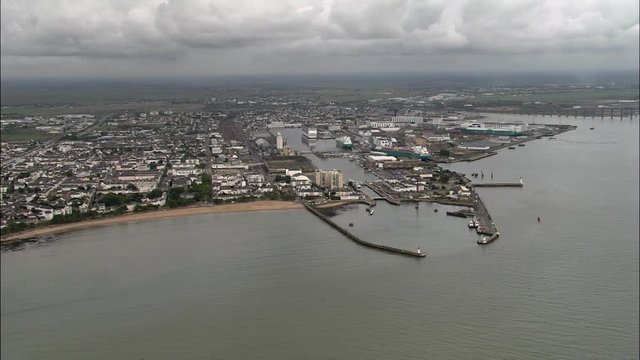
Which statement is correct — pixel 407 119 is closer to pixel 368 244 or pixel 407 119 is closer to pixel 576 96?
pixel 576 96

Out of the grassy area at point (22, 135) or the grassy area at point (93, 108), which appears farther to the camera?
the grassy area at point (93, 108)

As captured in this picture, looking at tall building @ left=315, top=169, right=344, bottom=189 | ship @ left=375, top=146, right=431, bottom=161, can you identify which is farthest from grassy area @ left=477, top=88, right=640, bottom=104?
tall building @ left=315, top=169, right=344, bottom=189

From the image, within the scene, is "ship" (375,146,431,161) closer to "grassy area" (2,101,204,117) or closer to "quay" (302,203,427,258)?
"quay" (302,203,427,258)

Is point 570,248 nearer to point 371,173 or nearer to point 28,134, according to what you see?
point 371,173

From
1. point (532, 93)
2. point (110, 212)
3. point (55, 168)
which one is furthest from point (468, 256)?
point (532, 93)

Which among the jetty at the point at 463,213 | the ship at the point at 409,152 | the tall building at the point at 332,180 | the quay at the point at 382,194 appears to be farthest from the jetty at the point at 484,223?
the ship at the point at 409,152

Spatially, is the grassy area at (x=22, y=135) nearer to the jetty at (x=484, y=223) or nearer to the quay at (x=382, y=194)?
the quay at (x=382, y=194)

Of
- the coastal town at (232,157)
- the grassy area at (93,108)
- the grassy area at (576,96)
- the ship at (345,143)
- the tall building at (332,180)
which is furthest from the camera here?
the grassy area at (576,96)
